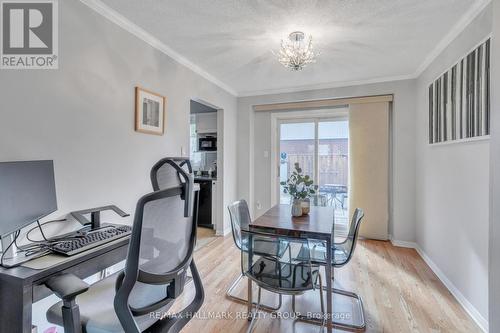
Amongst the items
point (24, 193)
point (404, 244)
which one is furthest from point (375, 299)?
point (24, 193)

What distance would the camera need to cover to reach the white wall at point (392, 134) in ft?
11.2

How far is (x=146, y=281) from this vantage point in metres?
0.93

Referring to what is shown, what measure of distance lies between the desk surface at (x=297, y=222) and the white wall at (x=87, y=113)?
125 cm

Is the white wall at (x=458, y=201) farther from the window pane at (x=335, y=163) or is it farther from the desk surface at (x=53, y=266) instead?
the desk surface at (x=53, y=266)

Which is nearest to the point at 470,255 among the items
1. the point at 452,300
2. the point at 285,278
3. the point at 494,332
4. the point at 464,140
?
the point at 452,300

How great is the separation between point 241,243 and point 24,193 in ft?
4.42

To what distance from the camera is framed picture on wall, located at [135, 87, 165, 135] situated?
2227mm

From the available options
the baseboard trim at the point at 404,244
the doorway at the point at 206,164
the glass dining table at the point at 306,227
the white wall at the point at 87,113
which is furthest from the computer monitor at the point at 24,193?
the baseboard trim at the point at 404,244

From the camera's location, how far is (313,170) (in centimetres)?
427

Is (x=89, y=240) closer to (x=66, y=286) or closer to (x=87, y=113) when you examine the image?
(x=66, y=286)

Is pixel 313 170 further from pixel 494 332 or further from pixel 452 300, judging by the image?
pixel 494 332

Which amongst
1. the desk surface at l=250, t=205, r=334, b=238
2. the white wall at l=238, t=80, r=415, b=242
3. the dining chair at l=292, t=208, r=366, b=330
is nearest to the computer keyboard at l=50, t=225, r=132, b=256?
the desk surface at l=250, t=205, r=334, b=238

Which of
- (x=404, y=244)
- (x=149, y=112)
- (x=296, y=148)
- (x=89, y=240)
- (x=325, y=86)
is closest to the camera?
(x=89, y=240)

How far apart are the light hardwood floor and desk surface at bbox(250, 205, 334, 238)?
28.8 inches
